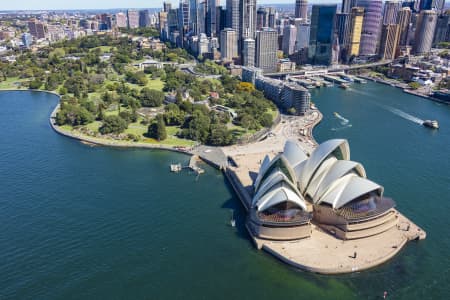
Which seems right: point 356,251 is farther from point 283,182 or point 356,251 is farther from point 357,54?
point 357,54

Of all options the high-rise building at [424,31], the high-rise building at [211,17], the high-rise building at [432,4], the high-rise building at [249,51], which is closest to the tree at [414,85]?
the high-rise building at [424,31]

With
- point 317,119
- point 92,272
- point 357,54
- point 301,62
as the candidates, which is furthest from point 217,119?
point 357,54

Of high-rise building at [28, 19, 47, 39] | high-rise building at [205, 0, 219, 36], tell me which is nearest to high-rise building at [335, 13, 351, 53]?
high-rise building at [205, 0, 219, 36]

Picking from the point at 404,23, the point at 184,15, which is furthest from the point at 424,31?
the point at 184,15

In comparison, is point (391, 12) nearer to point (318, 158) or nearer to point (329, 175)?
point (318, 158)

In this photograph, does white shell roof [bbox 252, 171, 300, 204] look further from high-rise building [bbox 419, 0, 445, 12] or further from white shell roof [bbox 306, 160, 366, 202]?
high-rise building [bbox 419, 0, 445, 12]

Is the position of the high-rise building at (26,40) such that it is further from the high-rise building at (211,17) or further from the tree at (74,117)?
the tree at (74,117)
